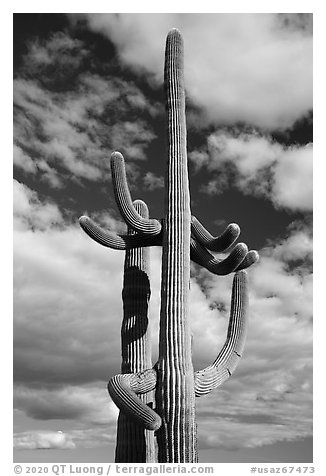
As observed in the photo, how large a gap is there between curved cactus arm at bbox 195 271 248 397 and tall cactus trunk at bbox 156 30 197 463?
28.9 inches

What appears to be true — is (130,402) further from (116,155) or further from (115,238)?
(116,155)

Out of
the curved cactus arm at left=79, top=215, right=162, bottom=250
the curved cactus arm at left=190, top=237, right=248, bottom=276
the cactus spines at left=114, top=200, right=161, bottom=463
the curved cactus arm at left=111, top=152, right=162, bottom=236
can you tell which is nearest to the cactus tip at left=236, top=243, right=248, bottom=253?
the curved cactus arm at left=190, top=237, right=248, bottom=276

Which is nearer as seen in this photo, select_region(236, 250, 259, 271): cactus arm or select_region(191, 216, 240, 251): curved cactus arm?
select_region(191, 216, 240, 251): curved cactus arm

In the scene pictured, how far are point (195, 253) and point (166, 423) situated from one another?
8.61 feet

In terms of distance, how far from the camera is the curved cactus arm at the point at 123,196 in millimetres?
8766

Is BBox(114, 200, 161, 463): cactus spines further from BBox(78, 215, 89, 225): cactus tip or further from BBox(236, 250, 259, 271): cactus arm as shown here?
BBox(236, 250, 259, 271): cactus arm

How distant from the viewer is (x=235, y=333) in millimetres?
9094

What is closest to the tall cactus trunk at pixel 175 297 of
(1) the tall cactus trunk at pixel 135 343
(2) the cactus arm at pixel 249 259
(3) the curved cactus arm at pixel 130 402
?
(3) the curved cactus arm at pixel 130 402

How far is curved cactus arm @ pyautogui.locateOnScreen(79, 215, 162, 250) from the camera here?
28.6 feet

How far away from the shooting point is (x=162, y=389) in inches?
325

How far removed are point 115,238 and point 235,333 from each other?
7.57 feet

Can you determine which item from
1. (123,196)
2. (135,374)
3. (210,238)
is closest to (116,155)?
(123,196)

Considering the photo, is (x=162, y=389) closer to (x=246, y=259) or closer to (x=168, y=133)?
(x=246, y=259)

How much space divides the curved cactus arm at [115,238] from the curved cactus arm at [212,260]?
59 cm
